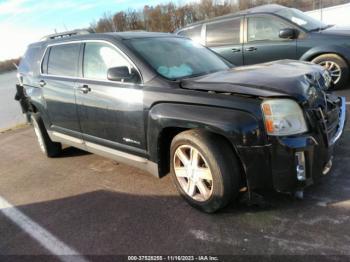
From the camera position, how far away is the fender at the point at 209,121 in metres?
2.83

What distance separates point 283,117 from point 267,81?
1.37 feet

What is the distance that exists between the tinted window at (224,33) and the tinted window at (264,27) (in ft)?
0.99

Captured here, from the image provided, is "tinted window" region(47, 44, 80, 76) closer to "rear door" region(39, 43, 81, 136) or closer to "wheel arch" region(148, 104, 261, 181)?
"rear door" region(39, 43, 81, 136)

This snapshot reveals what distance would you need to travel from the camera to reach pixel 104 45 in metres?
4.11

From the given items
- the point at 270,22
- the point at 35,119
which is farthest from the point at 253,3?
the point at 35,119

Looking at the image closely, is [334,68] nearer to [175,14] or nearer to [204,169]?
[204,169]

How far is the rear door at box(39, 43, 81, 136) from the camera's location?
15.0 feet

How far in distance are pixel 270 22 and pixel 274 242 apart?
5715 millimetres

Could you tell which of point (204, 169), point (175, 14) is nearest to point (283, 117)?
point (204, 169)

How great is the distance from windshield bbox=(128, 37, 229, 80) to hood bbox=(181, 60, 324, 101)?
0.35m

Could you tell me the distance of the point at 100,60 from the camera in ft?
13.7

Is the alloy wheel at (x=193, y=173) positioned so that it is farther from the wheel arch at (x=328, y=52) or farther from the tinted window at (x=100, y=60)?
the wheel arch at (x=328, y=52)

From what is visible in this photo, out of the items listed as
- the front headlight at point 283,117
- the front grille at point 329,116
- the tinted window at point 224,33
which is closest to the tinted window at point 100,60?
the front headlight at point 283,117

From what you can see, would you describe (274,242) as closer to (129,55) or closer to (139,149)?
(139,149)
